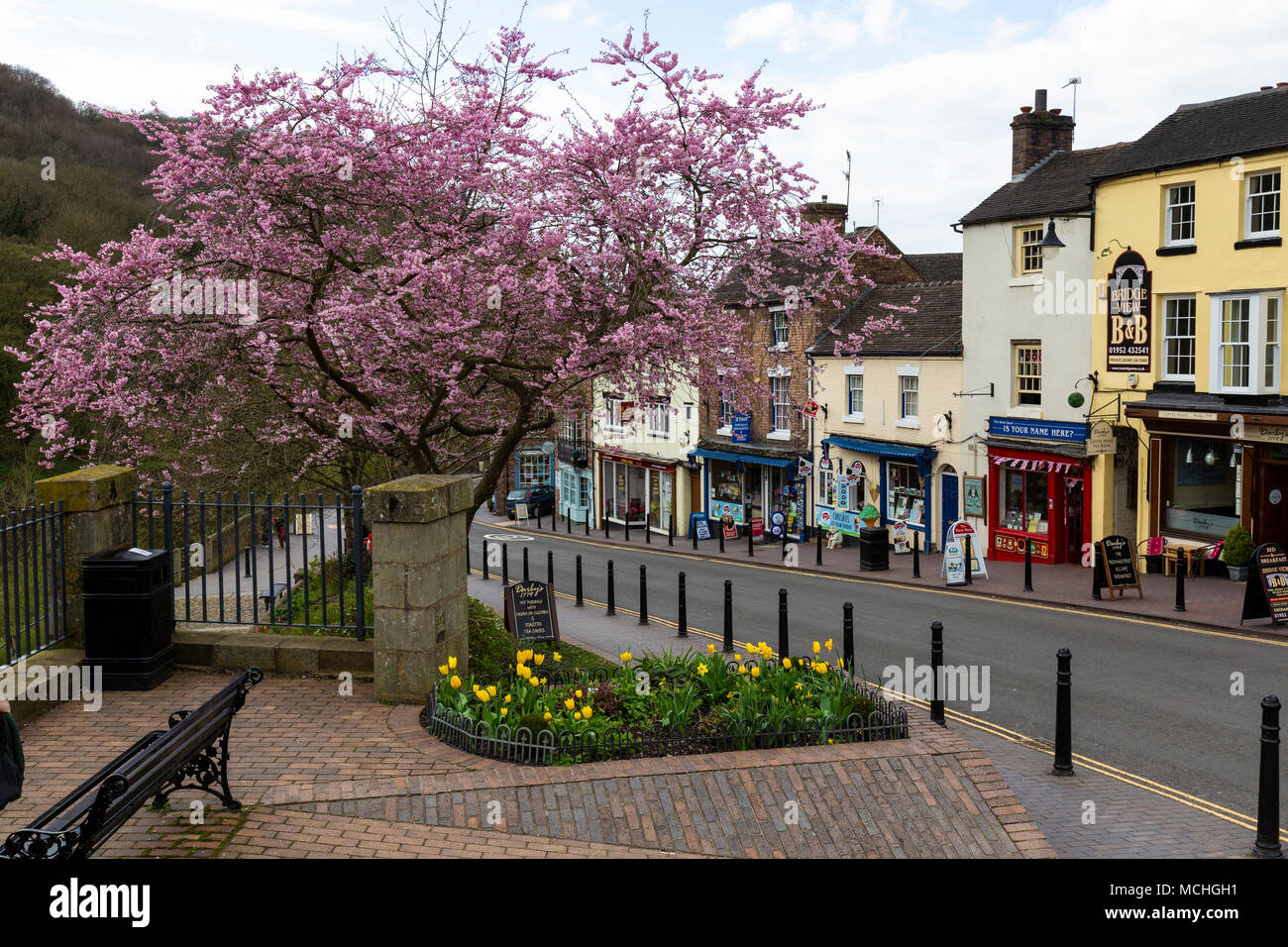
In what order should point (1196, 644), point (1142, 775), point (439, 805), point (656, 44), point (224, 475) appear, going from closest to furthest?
point (439, 805) → point (1142, 775) → point (656, 44) → point (1196, 644) → point (224, 475)

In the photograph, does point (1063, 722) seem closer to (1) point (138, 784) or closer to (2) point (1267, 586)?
(1) point (138, 784)

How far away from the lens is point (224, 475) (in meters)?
18.4

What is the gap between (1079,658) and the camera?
15750 mm

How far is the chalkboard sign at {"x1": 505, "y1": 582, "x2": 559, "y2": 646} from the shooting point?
13.4 metres

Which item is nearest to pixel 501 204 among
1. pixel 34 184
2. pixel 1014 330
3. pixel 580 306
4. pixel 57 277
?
pixel 580 306

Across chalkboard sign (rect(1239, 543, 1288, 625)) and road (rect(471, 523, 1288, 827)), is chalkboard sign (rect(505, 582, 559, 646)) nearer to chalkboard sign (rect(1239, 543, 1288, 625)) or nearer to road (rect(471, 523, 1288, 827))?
road (rect(471, 523, 1288, 827))

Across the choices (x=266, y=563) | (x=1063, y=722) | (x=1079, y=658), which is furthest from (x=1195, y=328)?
(x=266, y=563)

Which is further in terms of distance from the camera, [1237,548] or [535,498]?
[535,498]

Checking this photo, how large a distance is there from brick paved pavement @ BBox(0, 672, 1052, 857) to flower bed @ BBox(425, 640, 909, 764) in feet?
0.87

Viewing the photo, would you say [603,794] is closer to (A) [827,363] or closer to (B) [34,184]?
(A) [827,363]

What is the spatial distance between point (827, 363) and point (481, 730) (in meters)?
28.6

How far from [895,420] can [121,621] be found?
2552 centimetres

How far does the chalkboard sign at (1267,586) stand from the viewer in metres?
17.7

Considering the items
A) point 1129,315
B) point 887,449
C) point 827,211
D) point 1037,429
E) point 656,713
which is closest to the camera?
point 656,713
